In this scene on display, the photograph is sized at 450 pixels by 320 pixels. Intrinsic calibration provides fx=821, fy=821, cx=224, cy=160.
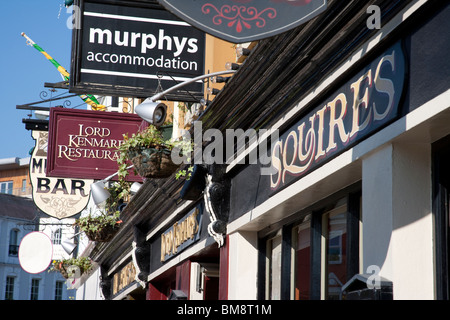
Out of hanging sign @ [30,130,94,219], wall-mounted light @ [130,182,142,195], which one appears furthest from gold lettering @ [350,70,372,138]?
hanging sign @ [30,130,94,219]

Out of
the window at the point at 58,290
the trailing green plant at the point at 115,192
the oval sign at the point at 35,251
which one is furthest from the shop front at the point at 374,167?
the window at the point at 58,290

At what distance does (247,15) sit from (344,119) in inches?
49.3

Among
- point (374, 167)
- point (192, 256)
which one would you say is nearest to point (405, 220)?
point (374, 167)

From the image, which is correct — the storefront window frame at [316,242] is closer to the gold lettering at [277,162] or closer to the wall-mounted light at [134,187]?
the gold lettering at [277,162]

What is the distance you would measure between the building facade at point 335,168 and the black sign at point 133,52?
29.0 inches

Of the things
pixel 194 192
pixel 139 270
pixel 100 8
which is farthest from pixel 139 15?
pixel 139 270

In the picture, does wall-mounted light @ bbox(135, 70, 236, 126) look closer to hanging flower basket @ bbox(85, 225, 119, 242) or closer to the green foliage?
hanging flower basket @ bbox(85, 225, 119, 242)

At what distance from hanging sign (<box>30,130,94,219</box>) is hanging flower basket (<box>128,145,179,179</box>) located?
353 inches

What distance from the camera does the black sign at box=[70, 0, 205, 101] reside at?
366 inches

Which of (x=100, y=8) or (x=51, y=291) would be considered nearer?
(x=100, y=8)
